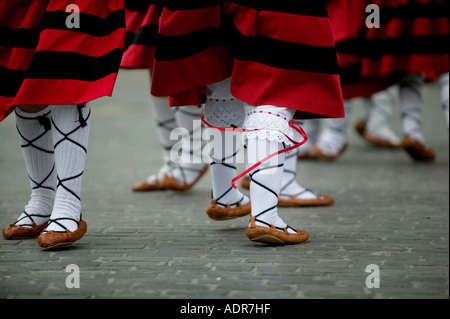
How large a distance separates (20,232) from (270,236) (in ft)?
3.40

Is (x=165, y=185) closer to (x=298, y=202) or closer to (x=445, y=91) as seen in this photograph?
(x=298, y=202)

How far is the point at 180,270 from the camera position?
7.34ft

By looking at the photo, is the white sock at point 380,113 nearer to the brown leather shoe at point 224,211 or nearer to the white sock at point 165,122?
the white sock at point 165,122

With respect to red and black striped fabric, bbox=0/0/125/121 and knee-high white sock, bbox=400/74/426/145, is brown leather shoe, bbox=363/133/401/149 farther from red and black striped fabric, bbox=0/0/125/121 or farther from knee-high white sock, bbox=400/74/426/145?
red and black striped fabric, bbox=0/0/125/121

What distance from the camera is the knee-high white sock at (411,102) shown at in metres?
4.82

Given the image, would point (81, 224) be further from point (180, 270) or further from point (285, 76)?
point (285, 76)

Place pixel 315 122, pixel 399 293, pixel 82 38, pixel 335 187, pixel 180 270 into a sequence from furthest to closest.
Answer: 1. pixel 315 122
2. pixel 335 187
3. pixel 82 38
4. pixel 180 270
5. pixel 399 293

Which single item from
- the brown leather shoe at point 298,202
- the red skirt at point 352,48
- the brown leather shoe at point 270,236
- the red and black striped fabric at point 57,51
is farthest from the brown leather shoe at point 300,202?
the red and black striped fabric at point 57,51

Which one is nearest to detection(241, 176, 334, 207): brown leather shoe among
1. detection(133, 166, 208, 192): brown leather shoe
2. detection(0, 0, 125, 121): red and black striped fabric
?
detection(133, 166, 208, 192): brown leather shoe

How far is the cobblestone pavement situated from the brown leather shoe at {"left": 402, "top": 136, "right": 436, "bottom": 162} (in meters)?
0.17

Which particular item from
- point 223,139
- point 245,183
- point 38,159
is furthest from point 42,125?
point 245,183

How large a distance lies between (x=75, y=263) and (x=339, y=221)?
1349mm

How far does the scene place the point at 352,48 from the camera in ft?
14.8
